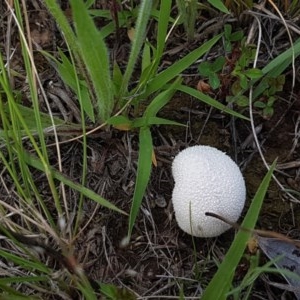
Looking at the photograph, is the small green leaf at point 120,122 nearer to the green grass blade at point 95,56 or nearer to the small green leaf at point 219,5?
the green grass blade at point 95,56

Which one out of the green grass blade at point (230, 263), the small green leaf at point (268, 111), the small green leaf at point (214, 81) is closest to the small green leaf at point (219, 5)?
the small green leaf at point (214, 81)

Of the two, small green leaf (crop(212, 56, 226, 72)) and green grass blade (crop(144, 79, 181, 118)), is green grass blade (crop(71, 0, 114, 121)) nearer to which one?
green grass blade (crop(144, 79, 181, 118))

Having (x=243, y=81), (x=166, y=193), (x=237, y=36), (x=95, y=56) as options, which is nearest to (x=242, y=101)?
(x=243, y=81)

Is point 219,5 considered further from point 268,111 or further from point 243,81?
point 268,111

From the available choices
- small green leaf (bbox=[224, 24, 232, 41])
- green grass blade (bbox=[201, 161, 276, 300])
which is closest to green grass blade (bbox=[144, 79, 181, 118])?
small green leaf (bbox=[224, 24, 232, 41])

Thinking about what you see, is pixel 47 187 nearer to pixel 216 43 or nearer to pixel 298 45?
pixel 216 43
